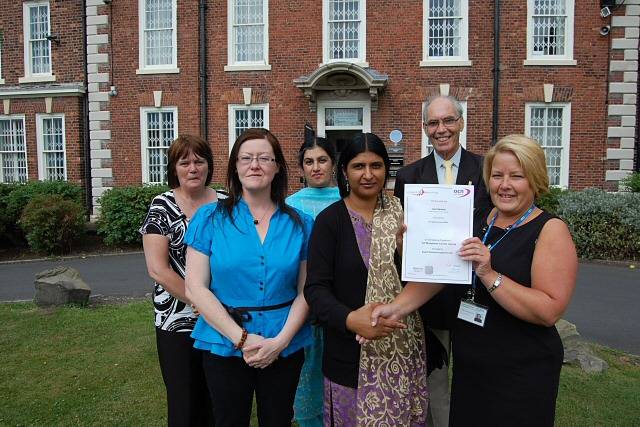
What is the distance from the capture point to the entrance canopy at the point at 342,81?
12.9 metres

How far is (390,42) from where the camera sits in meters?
13.6

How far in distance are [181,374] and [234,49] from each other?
517 inches

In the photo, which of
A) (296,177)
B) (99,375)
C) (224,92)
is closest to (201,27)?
(224,92)

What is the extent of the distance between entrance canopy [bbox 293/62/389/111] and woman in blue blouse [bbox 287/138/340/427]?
9830 millimetres

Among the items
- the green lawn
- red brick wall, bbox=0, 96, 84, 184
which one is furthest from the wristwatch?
red brick wall, bbox=0, 96, 84, 184

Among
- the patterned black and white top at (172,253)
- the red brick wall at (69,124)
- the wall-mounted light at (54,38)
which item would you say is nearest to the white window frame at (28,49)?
the wall-mounted light at (54,38)

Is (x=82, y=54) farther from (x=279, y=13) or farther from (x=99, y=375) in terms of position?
(x=99, y=375)

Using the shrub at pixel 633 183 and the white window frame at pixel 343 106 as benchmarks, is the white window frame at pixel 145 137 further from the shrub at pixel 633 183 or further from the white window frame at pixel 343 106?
the shrub at pixel 633 183

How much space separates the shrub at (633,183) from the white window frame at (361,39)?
24.3 ft

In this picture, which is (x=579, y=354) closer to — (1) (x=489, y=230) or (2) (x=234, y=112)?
(1) (x=489, y=230)

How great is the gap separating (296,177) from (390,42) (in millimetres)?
4691

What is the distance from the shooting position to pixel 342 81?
1349 cm

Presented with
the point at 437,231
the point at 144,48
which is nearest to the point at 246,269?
the point at 437,231

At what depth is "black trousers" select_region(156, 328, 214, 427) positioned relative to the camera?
2.75 meters
